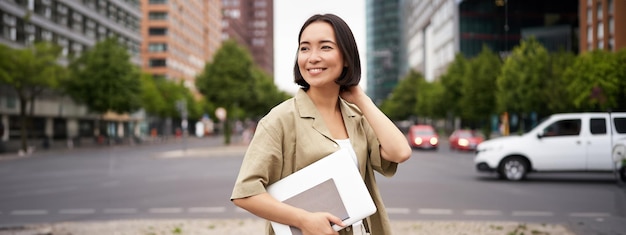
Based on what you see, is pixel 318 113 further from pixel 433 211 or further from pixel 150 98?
pixel 150 98

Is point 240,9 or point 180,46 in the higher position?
point 240,9

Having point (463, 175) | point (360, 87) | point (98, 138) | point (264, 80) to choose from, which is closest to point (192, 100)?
point (264, 80)

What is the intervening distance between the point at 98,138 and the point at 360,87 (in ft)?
167

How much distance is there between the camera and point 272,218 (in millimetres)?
2207

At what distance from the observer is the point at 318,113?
2408mm

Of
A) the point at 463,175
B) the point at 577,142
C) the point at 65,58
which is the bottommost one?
the point at 463,175

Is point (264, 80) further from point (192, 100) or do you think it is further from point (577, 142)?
point (577, 142)

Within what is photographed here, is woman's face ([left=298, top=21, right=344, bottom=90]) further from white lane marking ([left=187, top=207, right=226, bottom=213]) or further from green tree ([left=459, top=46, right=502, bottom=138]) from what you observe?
green tree ([left=459, top=46, right=502, bottom=138])

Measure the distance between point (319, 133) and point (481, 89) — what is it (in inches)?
1735

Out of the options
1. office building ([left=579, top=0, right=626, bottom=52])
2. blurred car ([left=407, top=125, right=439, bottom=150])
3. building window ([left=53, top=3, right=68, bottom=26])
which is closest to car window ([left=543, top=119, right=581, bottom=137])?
office building ([left=579, top=0, right=626, bottom=52])

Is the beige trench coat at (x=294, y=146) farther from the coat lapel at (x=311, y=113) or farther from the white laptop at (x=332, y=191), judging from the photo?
the white laptop at (x=332, y=191)

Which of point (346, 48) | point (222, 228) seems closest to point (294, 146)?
point (346, 48)

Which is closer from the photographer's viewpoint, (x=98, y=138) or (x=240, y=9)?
(x=98, y=138)

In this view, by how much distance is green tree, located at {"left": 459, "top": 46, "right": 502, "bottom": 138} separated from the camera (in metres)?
43.3
